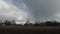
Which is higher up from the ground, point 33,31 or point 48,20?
point 48,20

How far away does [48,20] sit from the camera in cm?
812

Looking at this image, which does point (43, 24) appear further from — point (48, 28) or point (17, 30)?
point (17, 30)

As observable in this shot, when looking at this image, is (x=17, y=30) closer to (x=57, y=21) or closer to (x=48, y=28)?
(x=48, y=28)

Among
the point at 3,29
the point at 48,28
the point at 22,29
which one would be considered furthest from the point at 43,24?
the point at 3,29

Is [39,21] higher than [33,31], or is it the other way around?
[39,21]

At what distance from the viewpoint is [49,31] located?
24.2ft

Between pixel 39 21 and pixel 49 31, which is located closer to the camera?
pixel 49 31

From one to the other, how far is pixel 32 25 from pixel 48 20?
112 centimetres

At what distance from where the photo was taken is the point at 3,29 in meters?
7.39

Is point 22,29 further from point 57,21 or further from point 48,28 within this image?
point 57,21

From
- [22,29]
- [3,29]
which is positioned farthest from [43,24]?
[3,29]

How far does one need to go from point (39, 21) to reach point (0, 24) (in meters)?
2.01

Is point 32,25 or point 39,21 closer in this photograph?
point 32,25

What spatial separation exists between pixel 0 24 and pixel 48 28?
230 centimetres
